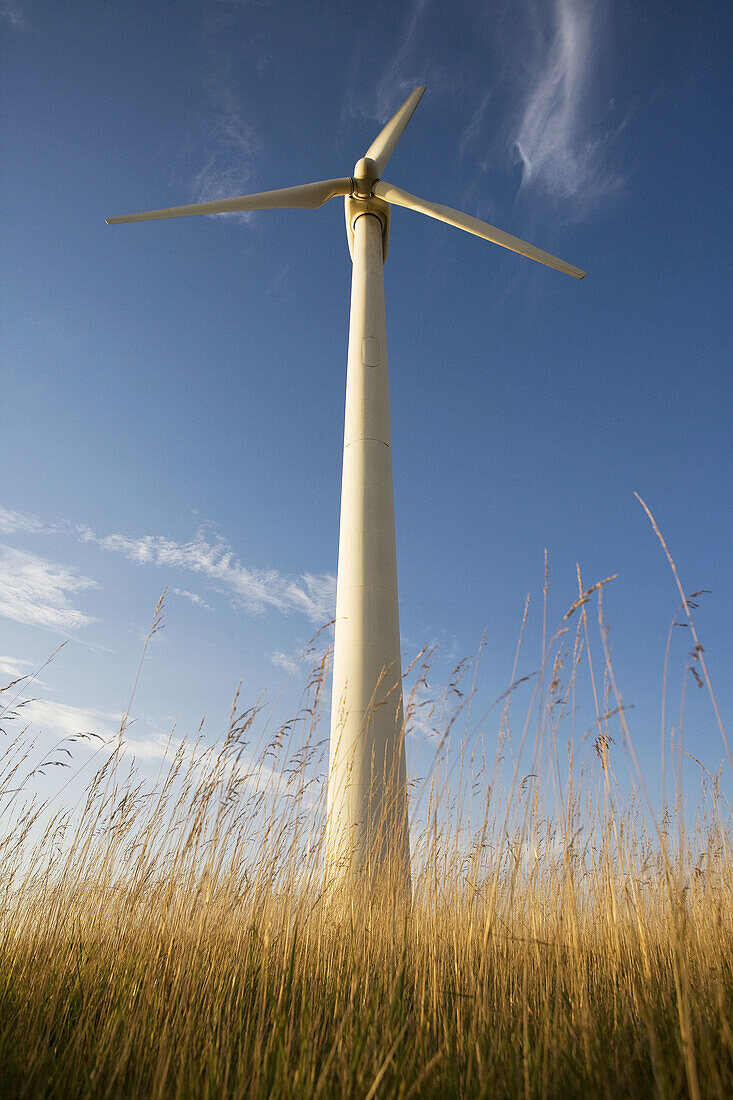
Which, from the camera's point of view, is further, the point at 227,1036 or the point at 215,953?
the point at 215,953

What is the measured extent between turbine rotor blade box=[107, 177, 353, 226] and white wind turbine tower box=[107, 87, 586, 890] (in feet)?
0.06

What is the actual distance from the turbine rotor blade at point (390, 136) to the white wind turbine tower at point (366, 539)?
4 cm

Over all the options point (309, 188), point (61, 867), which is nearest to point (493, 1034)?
point (61, 867)

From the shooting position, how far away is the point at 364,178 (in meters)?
13.7

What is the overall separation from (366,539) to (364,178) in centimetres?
844

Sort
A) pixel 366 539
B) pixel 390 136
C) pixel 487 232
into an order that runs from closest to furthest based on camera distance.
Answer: pixel 366 539
pixel 487 232
pixel 390 136

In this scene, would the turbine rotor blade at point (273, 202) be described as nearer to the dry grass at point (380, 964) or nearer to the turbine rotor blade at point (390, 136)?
the turbine rotor blade at point (390, 136)

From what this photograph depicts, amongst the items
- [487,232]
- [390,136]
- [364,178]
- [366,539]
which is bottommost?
[366,539]

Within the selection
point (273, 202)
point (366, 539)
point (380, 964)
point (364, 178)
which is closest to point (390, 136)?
point (364, 178)

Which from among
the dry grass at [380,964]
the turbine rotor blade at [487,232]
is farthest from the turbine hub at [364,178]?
the dry grass at [380,964]

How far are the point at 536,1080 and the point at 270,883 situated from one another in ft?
8.33

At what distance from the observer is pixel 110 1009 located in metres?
3.21

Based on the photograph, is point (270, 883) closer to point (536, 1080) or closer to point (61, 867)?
point (61, 867)

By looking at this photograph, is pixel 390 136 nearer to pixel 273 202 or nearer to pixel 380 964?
pixel 273 202
